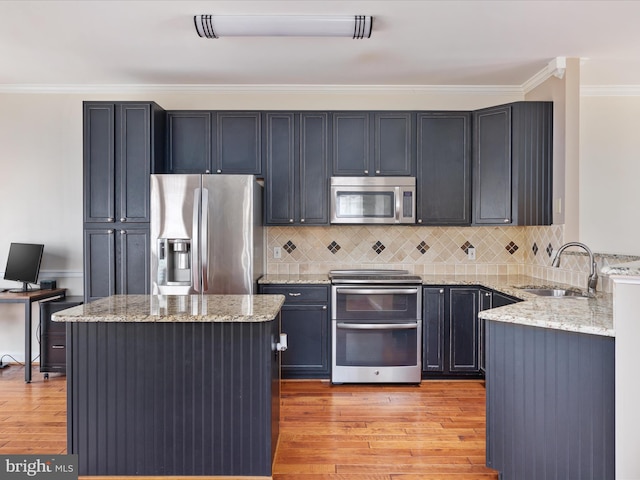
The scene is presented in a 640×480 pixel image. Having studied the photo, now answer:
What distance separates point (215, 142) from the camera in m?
4.00

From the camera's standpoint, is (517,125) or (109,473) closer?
(109,473)

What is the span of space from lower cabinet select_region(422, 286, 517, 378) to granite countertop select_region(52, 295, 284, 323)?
176 centimetres

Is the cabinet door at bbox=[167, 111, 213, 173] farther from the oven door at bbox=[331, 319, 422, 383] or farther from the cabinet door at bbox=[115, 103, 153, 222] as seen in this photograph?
the oven door at bbox=[331, 319, 422, 383]

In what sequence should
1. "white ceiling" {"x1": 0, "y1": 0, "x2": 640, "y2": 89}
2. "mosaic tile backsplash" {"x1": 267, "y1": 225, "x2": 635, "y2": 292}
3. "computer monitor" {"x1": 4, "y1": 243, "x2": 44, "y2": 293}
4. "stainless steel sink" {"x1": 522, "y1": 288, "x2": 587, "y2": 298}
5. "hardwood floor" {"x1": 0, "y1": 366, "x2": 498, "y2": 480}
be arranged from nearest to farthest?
"hardwood floor" {"x1": 0, "y1": 366, "x2": 498, "y2": 480} → "white ceiling" {"x1": 0, "y1": 0, "x2": 640, "y2": 89} → "stainless steel sink" {"x1": 522, "y1": 288, "x2": 587, "y2": 298} → "computer monitor" {"x1": 4, "y1": 243, "x2": 44, "y2": 293} → "mosaic tile backsplash" {"x1": 267, "y1": 225, "x2": 635, "y2": 292}

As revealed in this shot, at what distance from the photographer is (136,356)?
2.14m

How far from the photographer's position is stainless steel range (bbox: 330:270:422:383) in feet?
12.2

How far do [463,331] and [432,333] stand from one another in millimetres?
270

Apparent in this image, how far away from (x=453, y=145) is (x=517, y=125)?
55 centimetres

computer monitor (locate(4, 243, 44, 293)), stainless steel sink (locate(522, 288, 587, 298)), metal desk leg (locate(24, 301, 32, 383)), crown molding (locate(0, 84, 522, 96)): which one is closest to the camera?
stainless steel sink (locate(522, 288, 587, 298))

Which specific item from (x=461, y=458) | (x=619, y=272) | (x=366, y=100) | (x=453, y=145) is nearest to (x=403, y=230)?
(x=453, y=145)

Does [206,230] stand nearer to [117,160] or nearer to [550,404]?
[117,160]

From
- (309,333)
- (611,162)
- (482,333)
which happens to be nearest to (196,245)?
(309,333)

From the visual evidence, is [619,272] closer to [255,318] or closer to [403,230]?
[255,318]

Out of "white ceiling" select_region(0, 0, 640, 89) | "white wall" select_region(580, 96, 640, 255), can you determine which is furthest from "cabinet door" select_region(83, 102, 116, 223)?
"white wall" select_region(580, 96, 640, 255)
